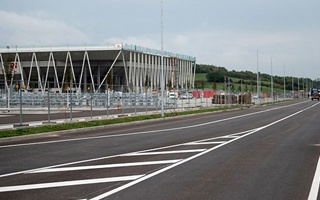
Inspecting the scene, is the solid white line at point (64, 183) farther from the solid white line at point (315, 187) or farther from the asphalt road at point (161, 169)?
the solid white line at point (315, 187)

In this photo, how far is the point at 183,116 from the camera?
33.8m

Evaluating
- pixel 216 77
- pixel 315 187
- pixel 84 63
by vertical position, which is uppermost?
pixel 84 63

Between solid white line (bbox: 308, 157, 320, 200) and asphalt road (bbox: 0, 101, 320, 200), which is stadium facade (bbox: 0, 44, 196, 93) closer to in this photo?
asphalt road (bbox: 0, 101, 320, 200)

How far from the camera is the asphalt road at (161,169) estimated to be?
7187 mm

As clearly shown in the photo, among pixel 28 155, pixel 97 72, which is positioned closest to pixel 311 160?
pixel 28 155

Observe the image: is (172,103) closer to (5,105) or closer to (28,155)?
(5,105)

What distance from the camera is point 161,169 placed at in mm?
9367

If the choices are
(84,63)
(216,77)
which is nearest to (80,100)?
(84,63)

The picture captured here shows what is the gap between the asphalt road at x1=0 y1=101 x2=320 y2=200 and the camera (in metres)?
7.19

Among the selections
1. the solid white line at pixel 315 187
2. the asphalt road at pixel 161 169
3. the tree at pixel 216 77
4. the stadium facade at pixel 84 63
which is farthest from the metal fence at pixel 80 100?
the tree at pixel 216 77

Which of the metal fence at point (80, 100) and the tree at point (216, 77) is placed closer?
the metal fence at point (80, 100)

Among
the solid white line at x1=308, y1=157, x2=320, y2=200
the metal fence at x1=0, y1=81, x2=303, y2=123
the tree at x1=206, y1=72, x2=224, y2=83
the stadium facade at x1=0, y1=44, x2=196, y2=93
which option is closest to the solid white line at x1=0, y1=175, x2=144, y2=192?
the solid white line at x1=308, y1=157, x2=320, y2=200

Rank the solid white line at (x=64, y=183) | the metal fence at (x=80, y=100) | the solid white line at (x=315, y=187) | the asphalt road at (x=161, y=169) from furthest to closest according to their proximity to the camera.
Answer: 1. the metal fence at (x=80, y=100)
2. the solid white line at (x=64, y=183)
3. the asphalt road at (x=161, y=169)
4. the solid white line at (x=315, y=187)

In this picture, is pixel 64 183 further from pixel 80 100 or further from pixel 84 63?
pixel 84 63
